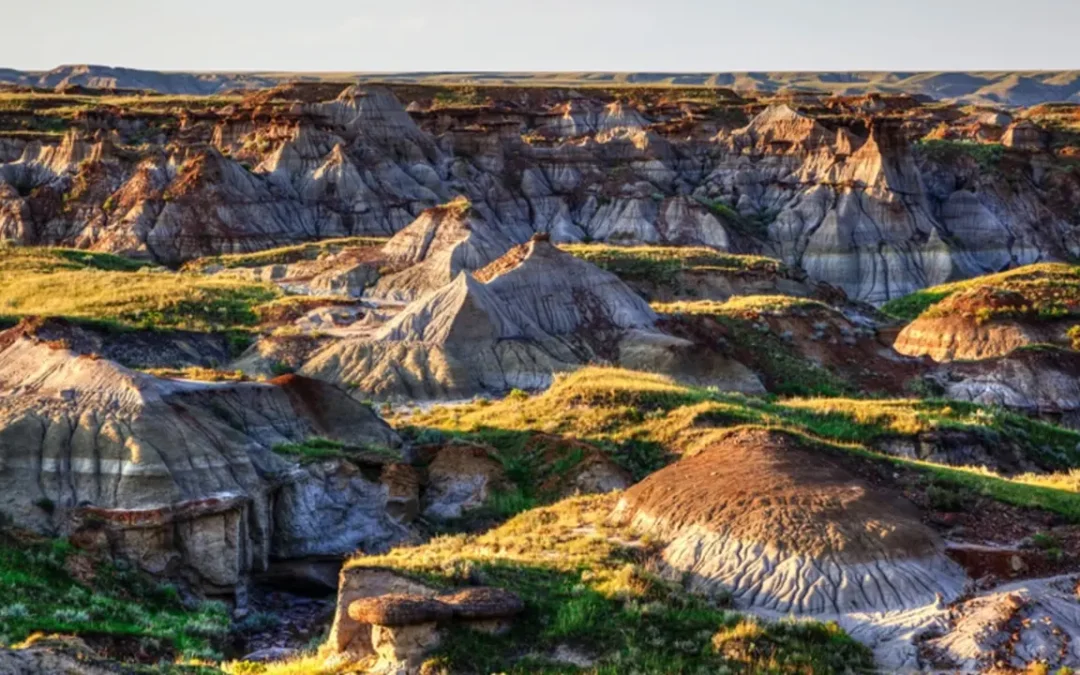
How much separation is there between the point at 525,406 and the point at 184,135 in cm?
8330

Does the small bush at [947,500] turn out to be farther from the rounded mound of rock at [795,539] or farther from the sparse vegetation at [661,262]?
the sparse vegetation at [661,262]

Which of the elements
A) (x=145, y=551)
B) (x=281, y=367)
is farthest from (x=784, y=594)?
(x=281, y=367)

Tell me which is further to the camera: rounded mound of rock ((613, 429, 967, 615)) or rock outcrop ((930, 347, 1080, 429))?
rock outcrop ((930, 347, 1080, 429))

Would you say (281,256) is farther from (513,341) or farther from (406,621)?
(406,621)

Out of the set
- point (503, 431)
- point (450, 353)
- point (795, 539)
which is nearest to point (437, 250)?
point (450, 353)

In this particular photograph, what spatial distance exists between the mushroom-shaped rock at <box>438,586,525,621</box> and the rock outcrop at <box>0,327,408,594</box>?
8381 millimetres

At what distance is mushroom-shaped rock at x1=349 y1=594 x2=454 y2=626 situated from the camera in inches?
808

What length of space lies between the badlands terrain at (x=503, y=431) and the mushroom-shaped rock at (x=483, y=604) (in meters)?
0.06

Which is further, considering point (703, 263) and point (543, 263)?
point (703, 263)

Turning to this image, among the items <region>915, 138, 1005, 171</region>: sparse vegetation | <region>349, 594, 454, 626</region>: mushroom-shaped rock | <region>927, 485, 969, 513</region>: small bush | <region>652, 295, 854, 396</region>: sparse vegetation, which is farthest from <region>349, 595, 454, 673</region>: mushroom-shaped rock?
<region>915, 138, 1005, 171</region>: sparse vegetation

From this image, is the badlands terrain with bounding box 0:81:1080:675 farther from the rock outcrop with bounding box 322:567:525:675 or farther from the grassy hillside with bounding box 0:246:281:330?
the grassy hillside with bounding box 0:246:281:330

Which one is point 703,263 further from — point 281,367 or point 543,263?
point 281,367

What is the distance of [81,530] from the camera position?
90.8ft

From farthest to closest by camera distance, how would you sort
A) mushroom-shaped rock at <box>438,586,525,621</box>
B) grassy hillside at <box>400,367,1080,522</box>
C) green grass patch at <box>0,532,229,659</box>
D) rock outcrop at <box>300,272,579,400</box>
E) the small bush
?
rock outcrop at <box>300,272,579,400</box>, grassy hillside at <box>400,367,1080,522</box>, the small bush, green grass patch at <box>0,532,229,659</box>, mushroom-shaped rock at <box>438,586,525,621</box>
